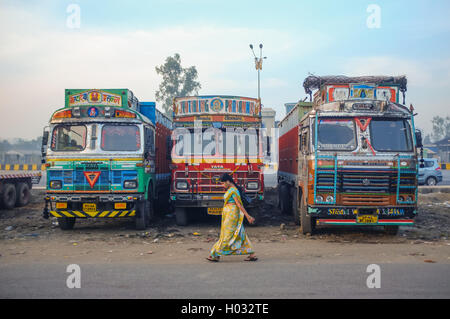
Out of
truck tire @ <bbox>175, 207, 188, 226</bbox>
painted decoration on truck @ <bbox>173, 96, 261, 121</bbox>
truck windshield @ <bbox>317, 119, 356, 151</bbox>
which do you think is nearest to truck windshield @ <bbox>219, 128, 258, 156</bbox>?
painted decoration on truck @ <bbox>173, 96, 261, 121</bbox>

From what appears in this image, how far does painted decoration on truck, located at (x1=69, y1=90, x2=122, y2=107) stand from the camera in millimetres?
10594

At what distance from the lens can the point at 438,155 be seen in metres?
59.4

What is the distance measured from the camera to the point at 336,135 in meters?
9.33

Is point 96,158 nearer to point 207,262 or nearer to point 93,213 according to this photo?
point 93,213

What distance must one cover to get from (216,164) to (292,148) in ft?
10.3

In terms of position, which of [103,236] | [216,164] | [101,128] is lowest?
[103,236]

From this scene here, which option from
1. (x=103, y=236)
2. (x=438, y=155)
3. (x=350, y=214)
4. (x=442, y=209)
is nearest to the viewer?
(x=350, y=214)

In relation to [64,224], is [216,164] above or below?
above

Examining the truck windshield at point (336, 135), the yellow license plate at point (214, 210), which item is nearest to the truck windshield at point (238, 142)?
the yellow license plate at point (214, 210)

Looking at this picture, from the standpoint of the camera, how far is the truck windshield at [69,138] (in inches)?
410

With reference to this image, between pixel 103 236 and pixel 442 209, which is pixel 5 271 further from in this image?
pixel 442 209

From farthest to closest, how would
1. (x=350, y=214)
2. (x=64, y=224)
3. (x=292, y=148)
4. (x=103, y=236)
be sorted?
(x=292, y=148) → (x=64, y=224) → (x=103, y=236) → (x=350, y=214)
